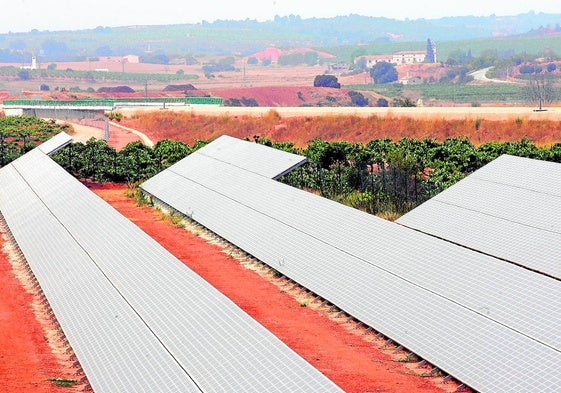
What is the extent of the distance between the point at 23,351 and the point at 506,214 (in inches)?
517

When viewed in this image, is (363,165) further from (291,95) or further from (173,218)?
(291,95)

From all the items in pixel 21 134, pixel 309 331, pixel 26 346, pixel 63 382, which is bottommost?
pixel 21 134

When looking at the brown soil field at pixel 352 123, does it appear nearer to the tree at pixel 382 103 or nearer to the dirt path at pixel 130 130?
the dirt path at pixel 130 130

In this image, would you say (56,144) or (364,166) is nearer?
(364,166)

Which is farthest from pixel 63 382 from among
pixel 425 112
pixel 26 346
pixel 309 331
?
pixel 425 112

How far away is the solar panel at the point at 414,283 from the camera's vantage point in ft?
62.2

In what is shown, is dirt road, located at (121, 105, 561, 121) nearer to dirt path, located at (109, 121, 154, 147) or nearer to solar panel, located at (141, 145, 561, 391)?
dirt path, located at (109, 121, 154, 147)

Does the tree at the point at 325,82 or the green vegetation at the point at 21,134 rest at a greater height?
the green vegetation at the point at 21,134

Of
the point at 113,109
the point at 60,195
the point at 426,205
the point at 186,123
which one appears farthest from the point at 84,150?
the point at 113,109

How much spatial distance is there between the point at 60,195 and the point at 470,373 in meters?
22.0

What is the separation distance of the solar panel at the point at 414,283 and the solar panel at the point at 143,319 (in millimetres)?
3313

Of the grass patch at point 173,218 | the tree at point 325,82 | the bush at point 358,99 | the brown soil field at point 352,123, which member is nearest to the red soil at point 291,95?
the bush at point 358,99

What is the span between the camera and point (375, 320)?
22.3m

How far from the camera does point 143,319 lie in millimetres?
20922
